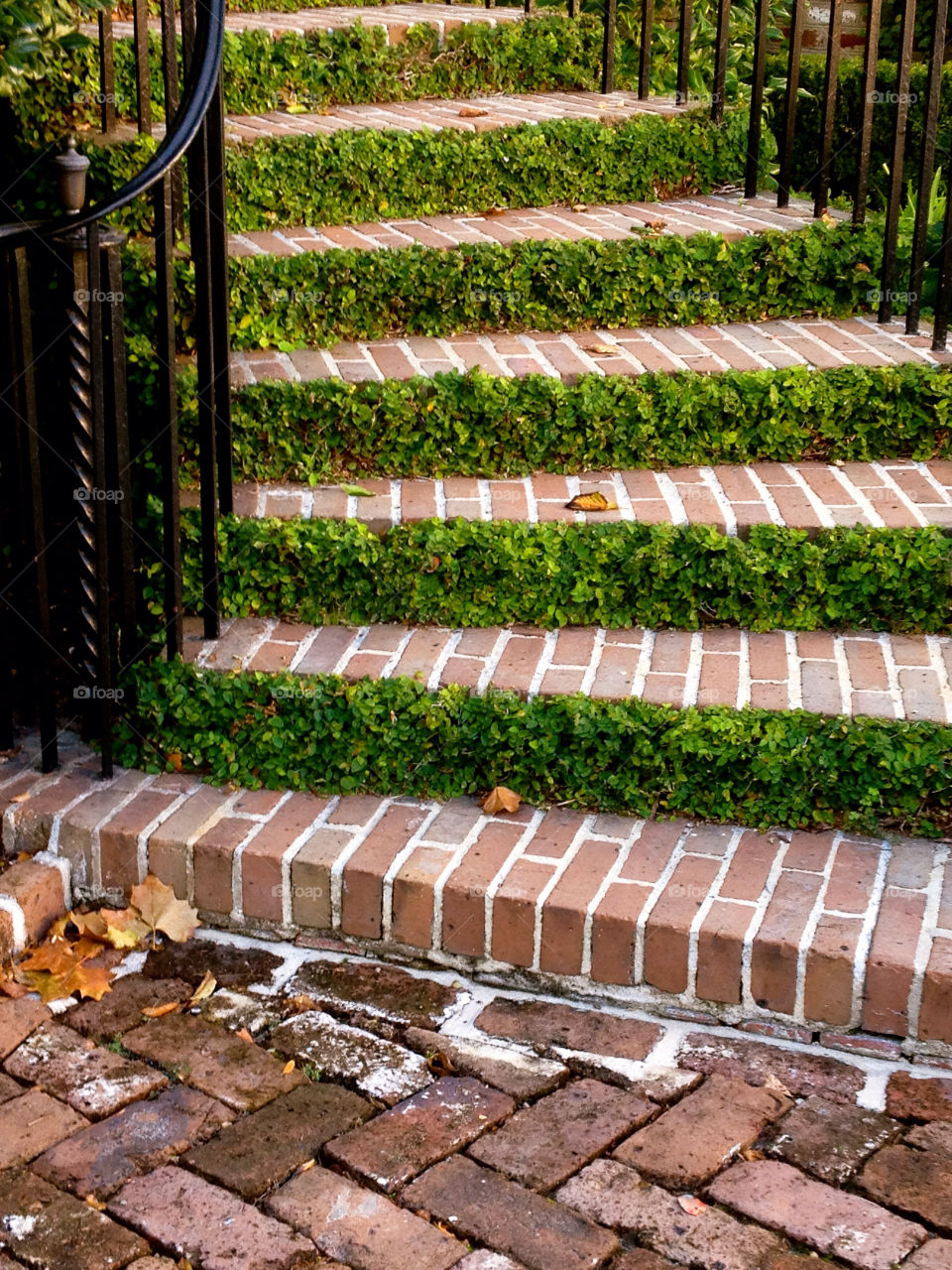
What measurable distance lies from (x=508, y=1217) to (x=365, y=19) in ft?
14.2

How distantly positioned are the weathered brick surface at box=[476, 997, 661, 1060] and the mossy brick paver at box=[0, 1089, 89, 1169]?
74 centimetres

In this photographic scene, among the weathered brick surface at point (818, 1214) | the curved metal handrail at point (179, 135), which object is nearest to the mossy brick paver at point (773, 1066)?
the weathered brick surface at point (818, 1214)

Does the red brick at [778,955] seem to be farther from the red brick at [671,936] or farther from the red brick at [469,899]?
the red brick at [469,899]

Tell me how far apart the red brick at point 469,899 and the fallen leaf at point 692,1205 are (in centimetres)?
69

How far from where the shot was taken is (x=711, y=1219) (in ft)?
6.82

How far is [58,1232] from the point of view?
2047 mm

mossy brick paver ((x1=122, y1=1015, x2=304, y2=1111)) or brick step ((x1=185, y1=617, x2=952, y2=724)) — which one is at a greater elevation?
brick step ((x1=185, y1=617, x2=952, y2=724))

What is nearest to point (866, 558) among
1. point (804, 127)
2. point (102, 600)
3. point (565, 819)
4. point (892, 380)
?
point (892, 380)

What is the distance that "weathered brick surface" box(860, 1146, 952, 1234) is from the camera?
2.09 meters

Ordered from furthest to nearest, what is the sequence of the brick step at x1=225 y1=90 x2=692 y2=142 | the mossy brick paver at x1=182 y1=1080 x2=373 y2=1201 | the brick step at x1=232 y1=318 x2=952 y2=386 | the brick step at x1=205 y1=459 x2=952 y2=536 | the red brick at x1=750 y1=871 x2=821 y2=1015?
the brick step at x1=225 y1=90 x2=692 y2=142 < the brick step at x1=232 y1=318 x2=952 y2=386 < the brick step at x1=205 y1=459 x2=952 y2=536 < the red brick at x1=750 y1=871 x2=821 y2=1015 < the mossy brick paver at x1=182 y1=1080 x2=373 y2=1201

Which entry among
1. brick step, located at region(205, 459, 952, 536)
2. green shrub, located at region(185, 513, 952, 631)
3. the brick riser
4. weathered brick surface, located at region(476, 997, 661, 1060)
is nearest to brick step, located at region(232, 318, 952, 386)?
brick step, located at region(205, 459, 952, 536)

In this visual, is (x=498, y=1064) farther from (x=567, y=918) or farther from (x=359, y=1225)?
(x=359, y=1225)

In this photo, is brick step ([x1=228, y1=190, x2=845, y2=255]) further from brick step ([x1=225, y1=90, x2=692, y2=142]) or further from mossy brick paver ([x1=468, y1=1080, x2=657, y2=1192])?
mossy brick paver ([x1=468, y1=1080, x2=657, y2=1192])

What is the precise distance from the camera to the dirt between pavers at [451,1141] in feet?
6.67
